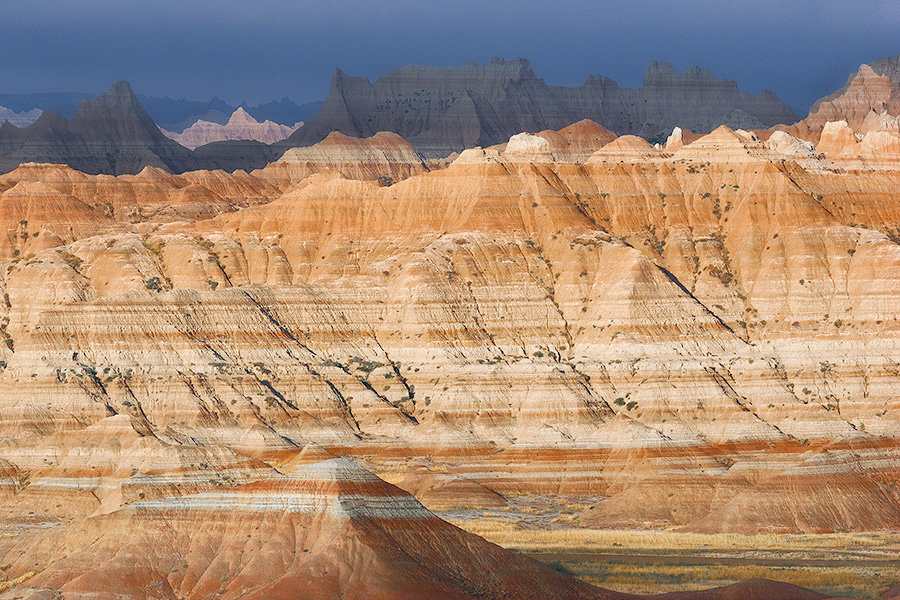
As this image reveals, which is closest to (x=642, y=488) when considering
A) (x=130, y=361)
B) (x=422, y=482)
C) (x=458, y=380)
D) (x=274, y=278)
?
(x=422, y=482)

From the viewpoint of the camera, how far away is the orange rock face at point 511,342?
131 metres

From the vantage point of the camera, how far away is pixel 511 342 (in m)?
164

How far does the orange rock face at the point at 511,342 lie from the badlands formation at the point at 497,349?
276 mm

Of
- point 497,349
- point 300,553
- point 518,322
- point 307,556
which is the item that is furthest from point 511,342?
point 307,556

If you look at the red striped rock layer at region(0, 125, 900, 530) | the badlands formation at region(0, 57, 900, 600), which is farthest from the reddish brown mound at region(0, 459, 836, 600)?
the red striped rock layer at region(0, 125, 900, 530)

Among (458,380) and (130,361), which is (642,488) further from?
(130,361)

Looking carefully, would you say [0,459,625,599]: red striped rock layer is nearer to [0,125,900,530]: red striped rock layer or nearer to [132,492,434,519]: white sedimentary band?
[132,492,434,519]: white sedimentary band

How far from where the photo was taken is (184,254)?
18475 centimetres

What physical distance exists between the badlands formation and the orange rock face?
28 centimetres

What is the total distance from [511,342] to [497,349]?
2.29 m

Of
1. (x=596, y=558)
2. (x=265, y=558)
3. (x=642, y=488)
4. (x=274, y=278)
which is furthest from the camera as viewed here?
(x=274, y=278)

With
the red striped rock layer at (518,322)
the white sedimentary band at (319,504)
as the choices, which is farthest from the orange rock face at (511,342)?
the white sedimentary band at (319,504)

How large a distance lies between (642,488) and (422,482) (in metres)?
14.9

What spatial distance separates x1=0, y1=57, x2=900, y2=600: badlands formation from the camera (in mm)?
127062
